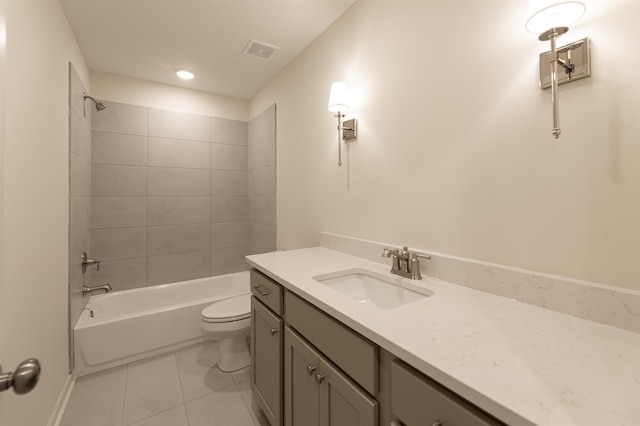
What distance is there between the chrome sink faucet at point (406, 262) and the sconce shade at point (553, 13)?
2.79 ft

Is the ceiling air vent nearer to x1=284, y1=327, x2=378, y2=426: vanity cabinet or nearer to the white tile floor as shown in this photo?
x1=284, y1=327, x2=378, y2=426: vanity cabinet

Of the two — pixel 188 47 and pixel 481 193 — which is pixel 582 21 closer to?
pixel 481 193

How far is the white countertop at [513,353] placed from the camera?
47cm

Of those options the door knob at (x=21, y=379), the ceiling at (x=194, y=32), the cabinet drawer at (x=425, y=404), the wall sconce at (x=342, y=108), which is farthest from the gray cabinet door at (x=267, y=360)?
the ceiling at (x=194, y=32)

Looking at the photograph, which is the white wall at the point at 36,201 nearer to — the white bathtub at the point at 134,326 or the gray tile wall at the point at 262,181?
the white bathtub at the point at 134,326

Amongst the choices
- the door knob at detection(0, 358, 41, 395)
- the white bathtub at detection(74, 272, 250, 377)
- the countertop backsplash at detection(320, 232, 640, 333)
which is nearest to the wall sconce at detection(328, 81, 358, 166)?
the countertop backsplash at detection(320, 232, 640, 333)

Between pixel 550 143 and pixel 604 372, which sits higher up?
pixel 550 143

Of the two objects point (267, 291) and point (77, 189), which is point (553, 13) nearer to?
point (267, 291)

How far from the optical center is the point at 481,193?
1.06 m

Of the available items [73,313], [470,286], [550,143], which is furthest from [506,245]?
[73,313]

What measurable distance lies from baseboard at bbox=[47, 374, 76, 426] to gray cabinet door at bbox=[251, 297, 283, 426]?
3.56 feet

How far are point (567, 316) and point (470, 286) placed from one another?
292mm

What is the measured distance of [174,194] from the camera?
2.83m

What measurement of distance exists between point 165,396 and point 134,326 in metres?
0.66
